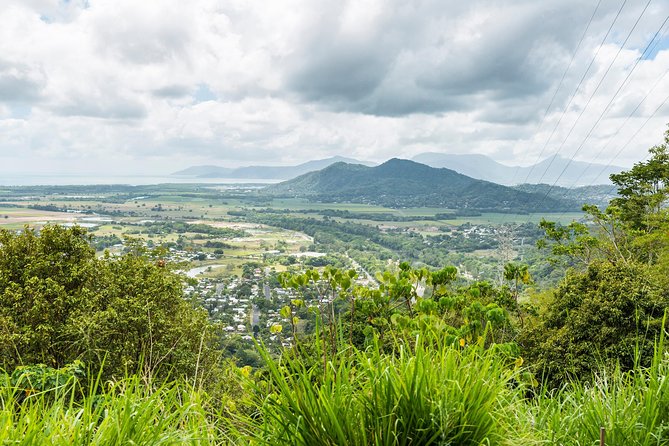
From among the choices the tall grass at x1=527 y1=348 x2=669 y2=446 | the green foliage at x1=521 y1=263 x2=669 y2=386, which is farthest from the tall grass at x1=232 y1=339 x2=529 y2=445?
the green foliage at x1=521 y1=263 x2=669 y2=386

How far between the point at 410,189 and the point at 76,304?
14503 centimetres

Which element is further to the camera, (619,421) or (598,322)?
(598,322)

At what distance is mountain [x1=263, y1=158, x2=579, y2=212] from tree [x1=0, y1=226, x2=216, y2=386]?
292 feet

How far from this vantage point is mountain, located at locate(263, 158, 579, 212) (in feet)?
327

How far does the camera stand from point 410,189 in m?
149

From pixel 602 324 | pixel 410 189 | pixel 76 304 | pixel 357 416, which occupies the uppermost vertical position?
pixel 357 416

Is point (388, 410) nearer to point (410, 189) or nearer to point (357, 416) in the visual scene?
point (357, 416)

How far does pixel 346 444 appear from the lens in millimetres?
1580

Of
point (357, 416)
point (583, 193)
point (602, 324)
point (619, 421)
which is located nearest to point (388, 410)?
point (357, 416)

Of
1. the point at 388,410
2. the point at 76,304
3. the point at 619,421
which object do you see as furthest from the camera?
the point at 76,304

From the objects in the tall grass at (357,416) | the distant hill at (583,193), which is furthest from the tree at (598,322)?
the distant hill at (583,193)

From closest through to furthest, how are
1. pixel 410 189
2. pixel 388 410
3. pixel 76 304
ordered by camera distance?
pixel 388 410, pixel 76 304, pixel 410 189

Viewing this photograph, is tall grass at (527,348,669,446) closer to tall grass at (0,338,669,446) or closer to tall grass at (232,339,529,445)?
tall grass at (0,338,669,446)

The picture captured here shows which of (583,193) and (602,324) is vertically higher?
(583,193)
